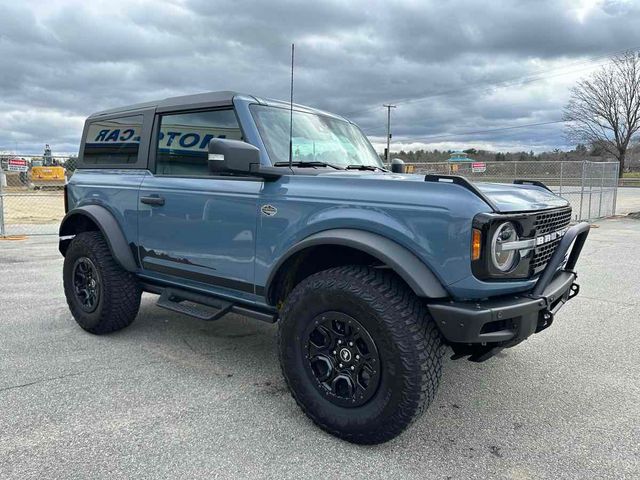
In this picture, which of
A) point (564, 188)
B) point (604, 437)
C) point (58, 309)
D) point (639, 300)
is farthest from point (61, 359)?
point (564, 188)

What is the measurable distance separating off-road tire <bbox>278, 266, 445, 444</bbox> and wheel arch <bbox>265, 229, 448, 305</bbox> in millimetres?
136

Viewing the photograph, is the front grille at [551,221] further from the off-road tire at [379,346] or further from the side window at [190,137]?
the side window at [190,137]

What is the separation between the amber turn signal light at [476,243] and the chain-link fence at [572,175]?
1226cm

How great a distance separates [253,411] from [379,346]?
99 centimetres

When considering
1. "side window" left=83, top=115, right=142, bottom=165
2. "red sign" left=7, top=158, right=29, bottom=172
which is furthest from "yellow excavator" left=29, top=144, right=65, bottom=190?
"side window" left=83, top=115, right=142, bottom=165

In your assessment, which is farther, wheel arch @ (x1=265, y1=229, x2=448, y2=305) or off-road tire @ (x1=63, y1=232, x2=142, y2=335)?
off-road tire @ (x1=63, y1=232, x2=142, y2=335)

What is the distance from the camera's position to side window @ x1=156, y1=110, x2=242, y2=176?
3.55 m

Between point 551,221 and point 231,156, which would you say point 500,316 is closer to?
point 551,221

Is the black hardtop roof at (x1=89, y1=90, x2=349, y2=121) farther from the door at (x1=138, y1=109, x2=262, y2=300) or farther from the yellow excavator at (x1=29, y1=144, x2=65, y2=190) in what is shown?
the yellow excavator at (x1=29, y1=144, x2=65, y2=190)

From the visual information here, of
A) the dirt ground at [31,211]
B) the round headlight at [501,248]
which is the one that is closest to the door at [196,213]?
the round headlight at [501,248]

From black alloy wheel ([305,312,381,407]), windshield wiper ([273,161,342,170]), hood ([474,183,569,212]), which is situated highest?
windshield wiper ([273,161,342,170])

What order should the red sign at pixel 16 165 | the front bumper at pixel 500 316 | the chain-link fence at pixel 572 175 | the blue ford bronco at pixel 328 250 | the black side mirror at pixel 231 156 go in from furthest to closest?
the chain-link fence at pixel 572 175
the red sign at pixel 16 165
the black side mirror at pixel 231 156
the blue ford bronco at pixel 328 250
the front bumper at pixel 500 316

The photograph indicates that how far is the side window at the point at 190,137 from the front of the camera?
3551mm

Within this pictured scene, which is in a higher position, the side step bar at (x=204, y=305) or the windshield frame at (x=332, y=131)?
the windshield frame at (x=332, y=131)
